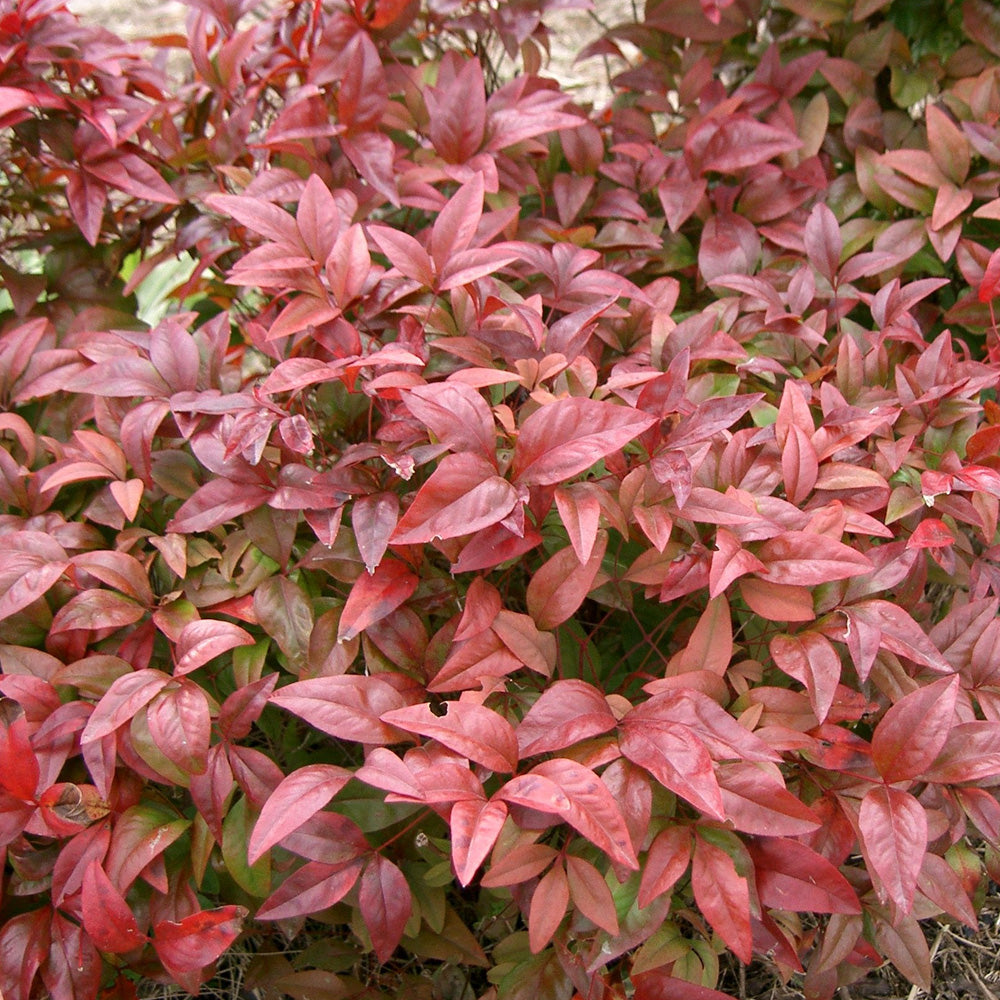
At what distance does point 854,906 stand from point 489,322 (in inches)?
32.2

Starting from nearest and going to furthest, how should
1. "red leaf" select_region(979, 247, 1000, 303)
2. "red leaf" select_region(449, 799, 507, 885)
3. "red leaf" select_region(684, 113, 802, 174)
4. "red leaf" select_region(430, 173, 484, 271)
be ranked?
"red leaf" select_region(449, 799, 507, 885), "red leaf" select_region(430, 173, 484, 271), "red leaf" select_region(979, 247, 1000, 303), "red leaf" select_region(684, 113, 802, 174)

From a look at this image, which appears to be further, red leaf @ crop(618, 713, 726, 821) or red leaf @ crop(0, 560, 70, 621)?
red leaf @ crop(0, 560, 70, 621)

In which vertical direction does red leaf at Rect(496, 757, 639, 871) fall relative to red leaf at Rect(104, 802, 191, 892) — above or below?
above

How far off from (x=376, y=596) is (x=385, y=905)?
33 cm

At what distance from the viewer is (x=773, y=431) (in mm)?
1253

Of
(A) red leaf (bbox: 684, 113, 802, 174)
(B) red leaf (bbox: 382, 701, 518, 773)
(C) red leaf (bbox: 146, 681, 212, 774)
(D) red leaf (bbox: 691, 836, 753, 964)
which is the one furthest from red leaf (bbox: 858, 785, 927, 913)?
(A) red leaf (bbox: 684, 113, 802, 174)

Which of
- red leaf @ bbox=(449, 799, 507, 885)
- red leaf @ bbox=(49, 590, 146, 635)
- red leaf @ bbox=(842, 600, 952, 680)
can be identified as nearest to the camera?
red leaf @ bbox=(449, 799, 507, 885)

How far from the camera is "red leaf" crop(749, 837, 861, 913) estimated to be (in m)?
1.00

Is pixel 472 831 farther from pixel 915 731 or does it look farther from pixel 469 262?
pixel 469 262

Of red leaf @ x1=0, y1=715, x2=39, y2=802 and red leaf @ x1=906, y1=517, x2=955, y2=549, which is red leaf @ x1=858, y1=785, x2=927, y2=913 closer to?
red leaf @ x1=906, y1=517, x2=955, y2=549

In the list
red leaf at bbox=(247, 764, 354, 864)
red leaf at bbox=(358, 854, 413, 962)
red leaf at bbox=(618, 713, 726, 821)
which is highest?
red leaf at bbox=(618, 713, 726, 821)

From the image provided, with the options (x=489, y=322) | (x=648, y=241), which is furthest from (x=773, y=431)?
(x=648, y=241)

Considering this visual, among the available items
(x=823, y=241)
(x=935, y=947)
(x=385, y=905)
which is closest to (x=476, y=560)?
(x=385, y=905)

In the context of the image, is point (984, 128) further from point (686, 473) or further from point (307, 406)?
point (307, 406)
